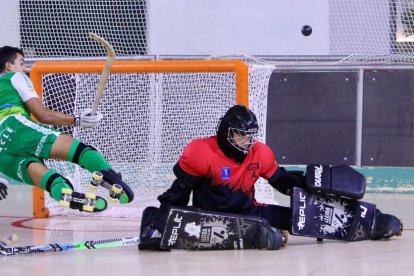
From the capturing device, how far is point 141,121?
7.64 m

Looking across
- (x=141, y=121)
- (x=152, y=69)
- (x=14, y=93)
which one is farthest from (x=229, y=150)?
(x=141, y=121)

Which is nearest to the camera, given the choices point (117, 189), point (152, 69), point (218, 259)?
point (218, 259)

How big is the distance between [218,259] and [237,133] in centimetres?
70

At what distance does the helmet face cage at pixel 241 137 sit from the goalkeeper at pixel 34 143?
0.59 metres

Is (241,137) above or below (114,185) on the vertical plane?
above

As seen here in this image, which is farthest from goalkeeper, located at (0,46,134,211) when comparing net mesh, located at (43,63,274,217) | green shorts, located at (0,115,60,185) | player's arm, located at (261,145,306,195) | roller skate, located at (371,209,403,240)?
net mesh, located at (43,63,274,217)

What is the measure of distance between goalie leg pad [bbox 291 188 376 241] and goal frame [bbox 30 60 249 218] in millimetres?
1346

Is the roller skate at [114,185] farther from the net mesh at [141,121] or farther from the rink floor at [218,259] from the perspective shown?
the net mesh at [141,121]

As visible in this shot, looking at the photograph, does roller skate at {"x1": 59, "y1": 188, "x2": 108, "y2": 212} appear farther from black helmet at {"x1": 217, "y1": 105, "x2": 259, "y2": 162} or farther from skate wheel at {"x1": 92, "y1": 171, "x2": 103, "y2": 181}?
black helmet at {"x1": 217, "y1": 105, "x2": 259, "y2": 162}

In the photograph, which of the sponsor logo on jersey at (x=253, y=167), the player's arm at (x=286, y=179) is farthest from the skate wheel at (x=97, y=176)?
the player's arm at (x=286, y=179)

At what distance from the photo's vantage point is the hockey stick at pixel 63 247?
5059 millimetres

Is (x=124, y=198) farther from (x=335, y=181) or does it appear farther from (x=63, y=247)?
(x=335, y=181)

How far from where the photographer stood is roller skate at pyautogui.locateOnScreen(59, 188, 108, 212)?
191 inches

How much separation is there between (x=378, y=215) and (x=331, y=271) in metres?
1.14
